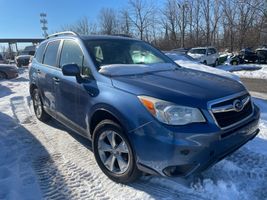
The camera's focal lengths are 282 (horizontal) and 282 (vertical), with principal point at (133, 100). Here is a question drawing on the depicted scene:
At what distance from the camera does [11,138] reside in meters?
5.24

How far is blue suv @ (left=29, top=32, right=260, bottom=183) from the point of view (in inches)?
112

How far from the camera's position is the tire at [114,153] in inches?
128

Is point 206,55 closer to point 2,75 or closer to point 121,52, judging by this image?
point 2,75

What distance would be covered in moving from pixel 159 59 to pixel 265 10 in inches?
1113

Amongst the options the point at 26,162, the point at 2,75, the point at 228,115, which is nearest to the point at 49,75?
the point at 26,162

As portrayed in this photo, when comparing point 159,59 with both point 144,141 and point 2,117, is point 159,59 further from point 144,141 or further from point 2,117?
point 2,117

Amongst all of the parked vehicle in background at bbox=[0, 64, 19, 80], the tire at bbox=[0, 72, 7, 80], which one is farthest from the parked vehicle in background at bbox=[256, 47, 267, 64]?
the tire at bbox=[0, 72, 7, 80]

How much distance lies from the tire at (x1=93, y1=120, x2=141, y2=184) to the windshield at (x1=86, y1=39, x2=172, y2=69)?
901 millimetres

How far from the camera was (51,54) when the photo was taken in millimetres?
5242

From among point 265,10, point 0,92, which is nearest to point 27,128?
point 0,92

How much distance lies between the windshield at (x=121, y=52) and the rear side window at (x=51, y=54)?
3.46 feet

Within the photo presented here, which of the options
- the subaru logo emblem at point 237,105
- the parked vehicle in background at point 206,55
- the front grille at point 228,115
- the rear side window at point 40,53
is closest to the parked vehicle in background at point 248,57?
the parked vehicle in background at point 206,55

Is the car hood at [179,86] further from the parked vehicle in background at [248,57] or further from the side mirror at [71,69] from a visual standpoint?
the parked vehicle in background at [248,57]

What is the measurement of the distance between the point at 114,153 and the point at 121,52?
166cm
